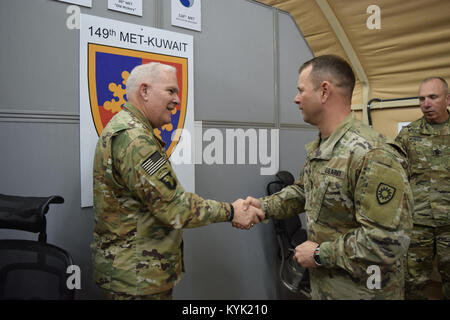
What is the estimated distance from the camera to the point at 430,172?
2504 mm

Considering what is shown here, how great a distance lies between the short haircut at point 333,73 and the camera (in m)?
1.35

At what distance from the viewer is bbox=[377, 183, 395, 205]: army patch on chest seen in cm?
111

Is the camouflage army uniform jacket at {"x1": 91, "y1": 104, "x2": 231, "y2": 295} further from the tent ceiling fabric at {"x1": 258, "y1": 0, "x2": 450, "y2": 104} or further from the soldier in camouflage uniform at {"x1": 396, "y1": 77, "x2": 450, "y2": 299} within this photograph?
the tent ceiling fabric at {"x1": 258, "y1": 0, "x2": 450, "y2": 104}

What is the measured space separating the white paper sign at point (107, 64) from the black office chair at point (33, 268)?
57cm

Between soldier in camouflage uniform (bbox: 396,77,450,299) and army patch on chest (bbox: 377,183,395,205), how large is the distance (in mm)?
1730

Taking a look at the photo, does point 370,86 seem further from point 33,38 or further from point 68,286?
point 68,286

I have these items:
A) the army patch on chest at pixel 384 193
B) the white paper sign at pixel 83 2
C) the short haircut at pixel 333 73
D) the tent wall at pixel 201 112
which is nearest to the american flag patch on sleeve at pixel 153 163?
the tent wall at pixel 201 112

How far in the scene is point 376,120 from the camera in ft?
12.4

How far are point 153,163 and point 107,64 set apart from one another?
0.85m

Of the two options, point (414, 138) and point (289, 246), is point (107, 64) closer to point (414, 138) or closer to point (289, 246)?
point (289, 246)

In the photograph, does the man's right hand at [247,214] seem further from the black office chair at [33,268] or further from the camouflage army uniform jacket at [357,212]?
the black office chair at [33,268]

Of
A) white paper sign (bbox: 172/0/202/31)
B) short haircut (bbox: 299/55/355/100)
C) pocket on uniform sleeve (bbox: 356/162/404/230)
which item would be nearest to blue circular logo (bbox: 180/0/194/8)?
white paper sign (bbox: 172/0/202/31)

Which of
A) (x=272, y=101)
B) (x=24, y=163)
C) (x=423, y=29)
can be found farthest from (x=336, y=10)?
(x=24, y=163)

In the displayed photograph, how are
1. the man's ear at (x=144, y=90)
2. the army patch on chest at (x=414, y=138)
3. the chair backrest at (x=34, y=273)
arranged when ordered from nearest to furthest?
the chair backrest at (x=34, y=273), the man's ear at (x=144, y=90), the army patch on chest at (x=414, y=138)
